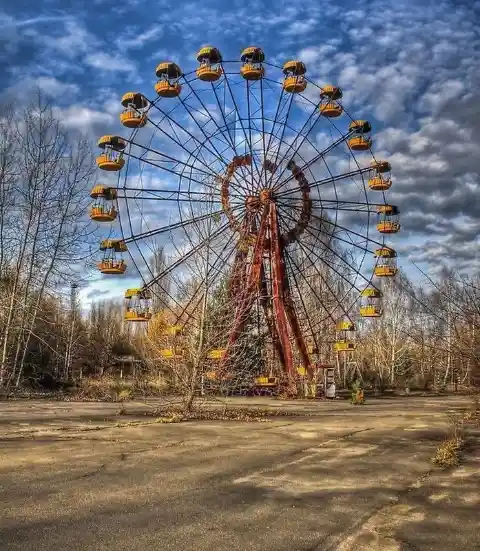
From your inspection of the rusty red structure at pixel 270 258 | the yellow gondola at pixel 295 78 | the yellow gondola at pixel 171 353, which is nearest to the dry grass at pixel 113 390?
the yellow gondola at pixel 171 353

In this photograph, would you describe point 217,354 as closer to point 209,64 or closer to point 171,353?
point 171,353

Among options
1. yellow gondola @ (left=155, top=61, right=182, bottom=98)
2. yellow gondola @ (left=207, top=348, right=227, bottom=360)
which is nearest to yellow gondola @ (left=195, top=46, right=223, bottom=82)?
yellow gondola @ (left=155, top=61, right=182, bottom=98)

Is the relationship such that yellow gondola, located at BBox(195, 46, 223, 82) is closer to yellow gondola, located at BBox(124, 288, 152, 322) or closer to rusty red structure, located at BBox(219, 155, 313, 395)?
rusty red structure, located at BBox(219, 155, 313, 395)

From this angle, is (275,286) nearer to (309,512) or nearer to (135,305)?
(135,305)

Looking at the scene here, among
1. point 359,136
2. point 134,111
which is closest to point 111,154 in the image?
point 134,111

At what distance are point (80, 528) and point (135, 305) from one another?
24195mm

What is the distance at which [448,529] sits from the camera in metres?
5.95

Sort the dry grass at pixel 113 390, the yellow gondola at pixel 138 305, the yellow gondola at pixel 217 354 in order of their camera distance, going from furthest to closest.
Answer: the yellow gondola at pixel 138 305
the dry grass at pixel 113 390
the yellow gondola at pixel 217 354

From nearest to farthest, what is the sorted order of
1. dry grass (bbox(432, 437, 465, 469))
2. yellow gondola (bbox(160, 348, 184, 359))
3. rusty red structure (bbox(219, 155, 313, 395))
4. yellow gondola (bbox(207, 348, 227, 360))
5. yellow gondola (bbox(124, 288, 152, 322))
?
dry grass (bbox(432, 437, 465, 469))
yellow gondola (bbox(160, 348, 184, 359))
yellow gondola (bbox(207, 348, 227, 360))
rusty red structure (bbox(219, 155, 313, 395))
yellow gondola (bbox(124, 288, 152, 322))

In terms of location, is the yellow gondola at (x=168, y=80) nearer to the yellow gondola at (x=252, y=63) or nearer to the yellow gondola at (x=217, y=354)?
the yellow gondola at (x=252, y=63)

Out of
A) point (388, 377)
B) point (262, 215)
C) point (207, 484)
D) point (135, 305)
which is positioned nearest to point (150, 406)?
point (135, 305)

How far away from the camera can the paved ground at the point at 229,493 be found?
18.2 ft

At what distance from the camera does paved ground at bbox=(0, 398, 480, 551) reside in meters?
5.54

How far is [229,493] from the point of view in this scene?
7371 millimetres
